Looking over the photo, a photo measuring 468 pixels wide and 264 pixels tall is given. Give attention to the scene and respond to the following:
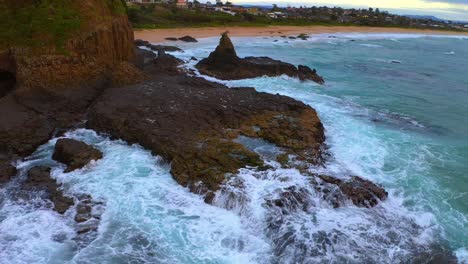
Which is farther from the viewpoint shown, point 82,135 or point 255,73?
point 255,73

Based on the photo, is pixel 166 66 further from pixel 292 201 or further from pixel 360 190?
pixel 360 190

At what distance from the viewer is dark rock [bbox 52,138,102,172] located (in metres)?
11.6

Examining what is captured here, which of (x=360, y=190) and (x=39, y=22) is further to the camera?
→ (x=39, y=22)

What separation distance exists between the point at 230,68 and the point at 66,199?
15.5 m

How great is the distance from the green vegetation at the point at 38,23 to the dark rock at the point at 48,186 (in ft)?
20.1

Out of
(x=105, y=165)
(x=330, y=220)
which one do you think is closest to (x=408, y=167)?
(x=330, y=220)

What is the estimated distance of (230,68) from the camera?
78.9 feet

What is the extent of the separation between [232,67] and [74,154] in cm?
1392

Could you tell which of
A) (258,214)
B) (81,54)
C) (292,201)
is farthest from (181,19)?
(258,214)

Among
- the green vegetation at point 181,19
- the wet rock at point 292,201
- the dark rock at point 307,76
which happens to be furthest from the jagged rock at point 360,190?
the green vegetation at point 181,19

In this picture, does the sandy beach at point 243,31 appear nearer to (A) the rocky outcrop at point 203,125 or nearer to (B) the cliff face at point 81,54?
(B) the cliff face at point 81,54

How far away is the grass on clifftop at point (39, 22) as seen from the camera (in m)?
14.9

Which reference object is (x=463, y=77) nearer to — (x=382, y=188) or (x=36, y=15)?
(x=382, y=188)

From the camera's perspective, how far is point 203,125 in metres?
13.6
